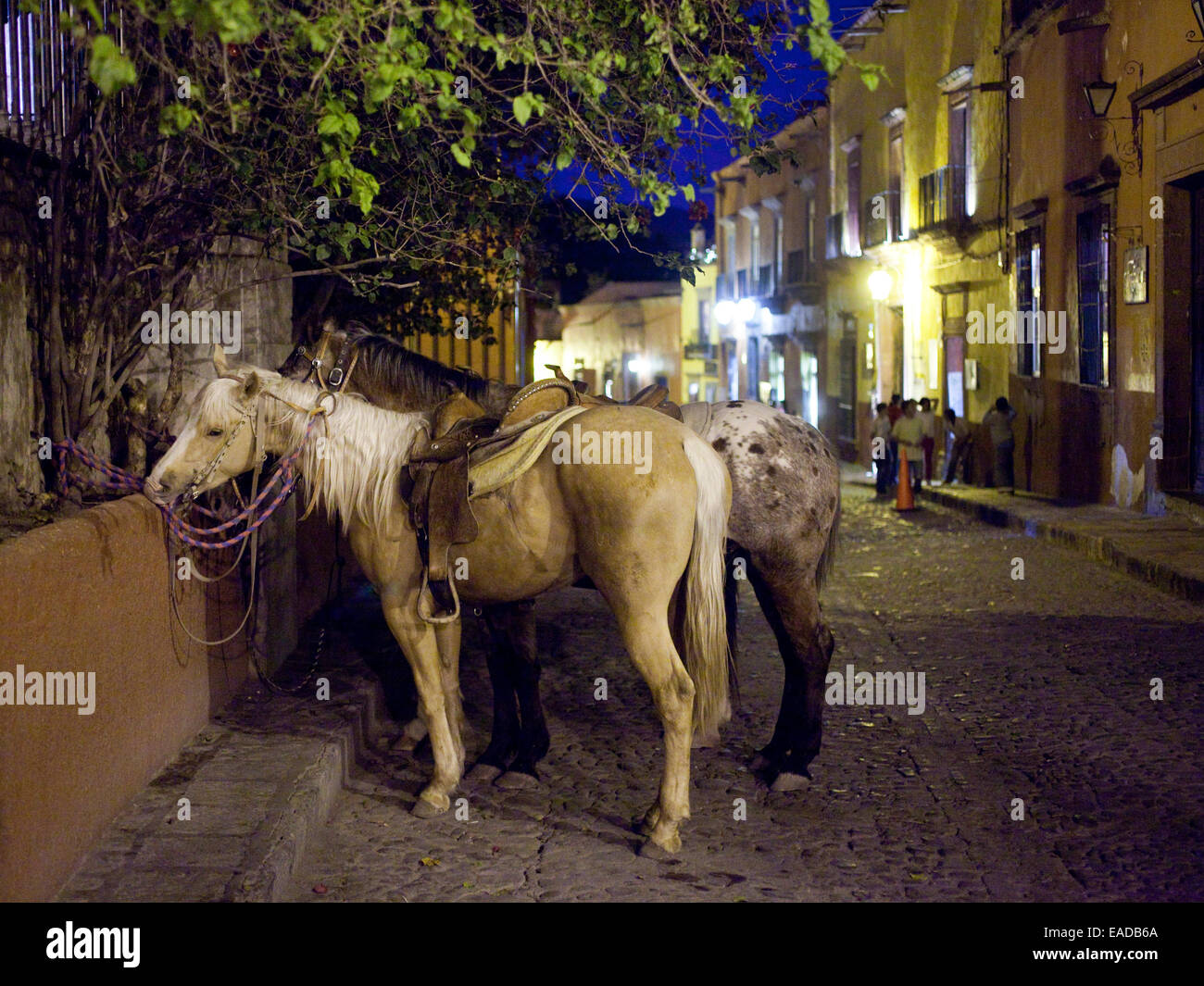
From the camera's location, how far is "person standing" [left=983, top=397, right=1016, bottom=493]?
18.8 metres

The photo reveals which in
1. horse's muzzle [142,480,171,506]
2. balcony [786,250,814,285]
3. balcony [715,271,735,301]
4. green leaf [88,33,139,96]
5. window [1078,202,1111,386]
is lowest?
horse's muzzle [142,480,171,506]

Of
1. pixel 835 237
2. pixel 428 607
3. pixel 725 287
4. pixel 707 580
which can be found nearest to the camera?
pixel 707 580

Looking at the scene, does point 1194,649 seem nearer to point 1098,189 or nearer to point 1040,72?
point 1098,189

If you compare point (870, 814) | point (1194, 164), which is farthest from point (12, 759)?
point (1194, 164)

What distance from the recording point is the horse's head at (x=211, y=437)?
5250mm

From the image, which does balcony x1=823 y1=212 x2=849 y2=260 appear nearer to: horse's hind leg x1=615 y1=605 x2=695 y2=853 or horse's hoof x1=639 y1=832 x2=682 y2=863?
horse's hind leg x1=615 y1=605 x2=695 y2=853

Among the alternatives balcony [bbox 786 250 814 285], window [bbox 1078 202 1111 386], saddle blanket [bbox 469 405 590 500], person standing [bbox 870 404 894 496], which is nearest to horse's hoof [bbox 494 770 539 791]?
saddle blanket [bbox 469 405 590 500]

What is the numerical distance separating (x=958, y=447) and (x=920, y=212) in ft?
17.9

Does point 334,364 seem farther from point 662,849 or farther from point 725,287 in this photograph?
point 725,287

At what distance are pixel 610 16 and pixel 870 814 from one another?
3.42m

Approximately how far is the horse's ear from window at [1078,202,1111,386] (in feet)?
41.4

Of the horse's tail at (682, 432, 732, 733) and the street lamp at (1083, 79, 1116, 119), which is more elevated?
the street lamp at (1083, 79, 1116, 119)

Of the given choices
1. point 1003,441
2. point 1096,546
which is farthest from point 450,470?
point 1003,441

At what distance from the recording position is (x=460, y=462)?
5121 millimetres
